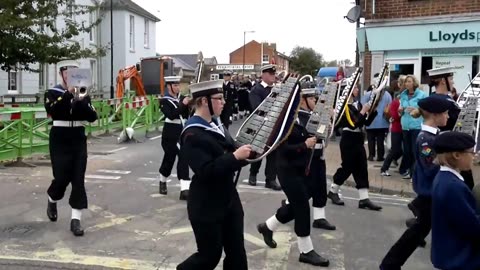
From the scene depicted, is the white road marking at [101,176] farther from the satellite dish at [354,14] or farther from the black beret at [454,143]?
the satellite dish at [354,14]

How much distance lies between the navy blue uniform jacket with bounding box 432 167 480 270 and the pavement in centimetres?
198

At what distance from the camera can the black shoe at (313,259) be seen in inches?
210

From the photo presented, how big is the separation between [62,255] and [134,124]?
1144cm

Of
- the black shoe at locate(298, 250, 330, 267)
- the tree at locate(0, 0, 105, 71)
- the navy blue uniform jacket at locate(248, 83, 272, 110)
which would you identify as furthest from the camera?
the tree at locate(0, 0, 105, 71)

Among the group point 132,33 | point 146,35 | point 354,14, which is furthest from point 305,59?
point 354,14

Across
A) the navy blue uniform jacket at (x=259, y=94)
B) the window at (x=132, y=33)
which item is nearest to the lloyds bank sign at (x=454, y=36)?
the navy blue uniform jacket at (x=259, y=94)

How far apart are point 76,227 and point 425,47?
11177mm

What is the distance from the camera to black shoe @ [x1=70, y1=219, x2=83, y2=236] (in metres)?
6.21

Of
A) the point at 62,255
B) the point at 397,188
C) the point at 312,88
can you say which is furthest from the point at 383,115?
the point at 62,255

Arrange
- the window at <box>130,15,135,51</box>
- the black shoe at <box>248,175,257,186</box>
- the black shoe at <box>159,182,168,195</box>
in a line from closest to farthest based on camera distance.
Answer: the black shoe at <box>159,182,168,195</box> → the black shoe at <box>248,175,257,186</box> → the window at <box>130,15,135,51</box>

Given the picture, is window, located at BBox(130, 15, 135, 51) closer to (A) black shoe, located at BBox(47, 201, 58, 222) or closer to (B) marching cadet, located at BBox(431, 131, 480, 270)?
(A) black shoe, located at BBox(47, 201, 58, 222)

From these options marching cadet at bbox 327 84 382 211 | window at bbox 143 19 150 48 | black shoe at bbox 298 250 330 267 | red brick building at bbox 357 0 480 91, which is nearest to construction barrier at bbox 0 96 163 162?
marching cadet at bbox 327 84 382 211

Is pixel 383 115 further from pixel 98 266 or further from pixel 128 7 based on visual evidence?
pixel 128 7

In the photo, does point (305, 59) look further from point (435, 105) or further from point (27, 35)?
point (435, 105)
